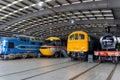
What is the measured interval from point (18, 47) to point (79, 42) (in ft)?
24.5

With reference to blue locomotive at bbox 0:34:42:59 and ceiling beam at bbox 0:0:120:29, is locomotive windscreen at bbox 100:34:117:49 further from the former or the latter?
blue locomotive at bbox 0:34:42:59

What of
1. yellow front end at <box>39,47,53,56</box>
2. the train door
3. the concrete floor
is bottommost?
the concrete floor

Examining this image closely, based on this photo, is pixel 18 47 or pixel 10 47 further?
pixel 18 47

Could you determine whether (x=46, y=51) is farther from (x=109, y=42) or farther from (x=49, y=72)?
(x=49, y=72)

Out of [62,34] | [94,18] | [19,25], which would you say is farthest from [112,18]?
[62,34]

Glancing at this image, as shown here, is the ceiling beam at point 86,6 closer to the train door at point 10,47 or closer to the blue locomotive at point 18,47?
the blue locomotive at point 18,47

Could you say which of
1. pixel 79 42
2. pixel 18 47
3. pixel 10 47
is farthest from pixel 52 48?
pixel 79 42

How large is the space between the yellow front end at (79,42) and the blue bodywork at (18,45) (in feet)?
20.8

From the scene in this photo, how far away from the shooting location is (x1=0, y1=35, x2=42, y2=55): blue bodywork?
68.8 ft

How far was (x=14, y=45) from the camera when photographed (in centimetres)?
2200

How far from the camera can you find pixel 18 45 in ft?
73.9

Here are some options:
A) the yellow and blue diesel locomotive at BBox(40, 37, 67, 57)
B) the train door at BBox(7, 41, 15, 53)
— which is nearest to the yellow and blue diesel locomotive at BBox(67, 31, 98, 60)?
the yellow and blue diesel locomotive at BBox(40, 37, 67, 57)

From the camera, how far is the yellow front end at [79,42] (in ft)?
62.6

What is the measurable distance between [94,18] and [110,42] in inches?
545
